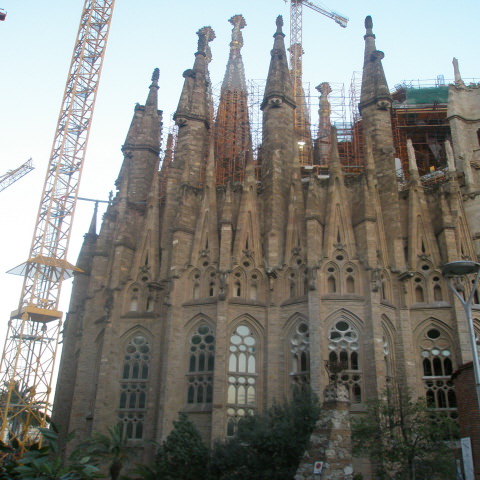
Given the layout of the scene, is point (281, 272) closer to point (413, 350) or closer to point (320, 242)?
point (320, 242)

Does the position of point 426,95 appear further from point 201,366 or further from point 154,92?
point 201,366

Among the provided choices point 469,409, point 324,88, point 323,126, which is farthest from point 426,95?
point 469,409

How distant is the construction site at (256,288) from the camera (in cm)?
2523

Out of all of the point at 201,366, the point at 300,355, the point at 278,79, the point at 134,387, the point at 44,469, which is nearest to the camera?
the point at 44,469

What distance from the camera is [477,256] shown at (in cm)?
2812

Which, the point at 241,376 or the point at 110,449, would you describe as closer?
the point at 110,449

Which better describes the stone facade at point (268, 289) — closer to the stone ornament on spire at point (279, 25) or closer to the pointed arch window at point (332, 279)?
the pointed arch window at point (332, 279)

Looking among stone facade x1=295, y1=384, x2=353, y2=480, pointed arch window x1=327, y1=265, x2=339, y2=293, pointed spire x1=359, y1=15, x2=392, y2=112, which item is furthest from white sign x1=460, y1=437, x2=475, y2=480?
pointed spire x1=359, y1=15, x2=392, y2=112

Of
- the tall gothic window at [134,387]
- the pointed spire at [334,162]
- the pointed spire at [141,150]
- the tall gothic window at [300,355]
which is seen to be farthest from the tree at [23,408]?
the pointed spire at [334,162]

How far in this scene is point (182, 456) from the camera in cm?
2175

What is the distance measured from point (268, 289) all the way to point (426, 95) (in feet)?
80.2

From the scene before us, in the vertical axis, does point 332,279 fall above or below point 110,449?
above

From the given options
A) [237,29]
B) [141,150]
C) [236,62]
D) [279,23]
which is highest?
[237,29]

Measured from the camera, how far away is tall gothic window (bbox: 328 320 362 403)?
24.3m
